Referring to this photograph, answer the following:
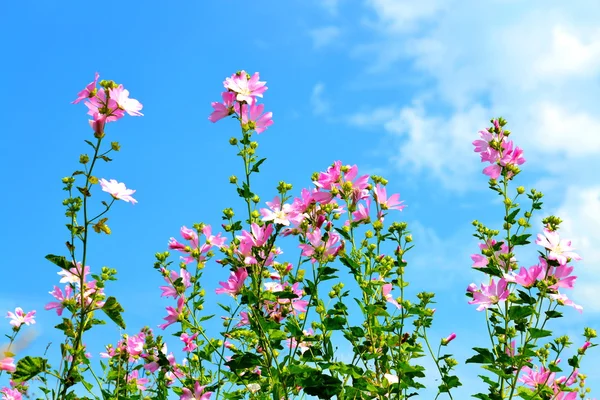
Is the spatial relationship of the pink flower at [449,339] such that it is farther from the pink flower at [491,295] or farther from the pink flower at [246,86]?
the pink flower at [246,86]

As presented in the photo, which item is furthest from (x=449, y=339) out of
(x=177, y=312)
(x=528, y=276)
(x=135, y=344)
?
(x=135, y=344)

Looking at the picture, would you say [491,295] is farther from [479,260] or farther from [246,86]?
[246,86]

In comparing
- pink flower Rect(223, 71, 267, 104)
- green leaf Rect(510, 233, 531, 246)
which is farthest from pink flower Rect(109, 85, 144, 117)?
green leaf Rect(510, 233, 531, 246)

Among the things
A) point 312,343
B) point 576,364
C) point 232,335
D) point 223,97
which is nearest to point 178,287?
point 232,335

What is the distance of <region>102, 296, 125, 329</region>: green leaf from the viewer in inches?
125

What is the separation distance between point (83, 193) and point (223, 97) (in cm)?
120

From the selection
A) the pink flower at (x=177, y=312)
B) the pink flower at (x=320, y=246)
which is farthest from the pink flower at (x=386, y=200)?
the pink flower at (x=177, y=312)

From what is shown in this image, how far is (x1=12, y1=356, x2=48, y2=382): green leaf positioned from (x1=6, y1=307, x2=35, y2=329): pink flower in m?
2.33

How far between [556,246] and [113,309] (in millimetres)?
2517

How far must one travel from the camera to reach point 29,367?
312 cm

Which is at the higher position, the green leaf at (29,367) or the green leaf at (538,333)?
the green leaf at (538,333)

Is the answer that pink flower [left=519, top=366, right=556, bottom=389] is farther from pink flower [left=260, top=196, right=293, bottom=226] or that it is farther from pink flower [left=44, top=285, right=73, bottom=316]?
pink flower [left=44, top=285, right=73, bottom=316]

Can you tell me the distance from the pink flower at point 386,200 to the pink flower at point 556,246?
92 centimetres

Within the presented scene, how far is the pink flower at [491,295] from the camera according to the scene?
4.09m
